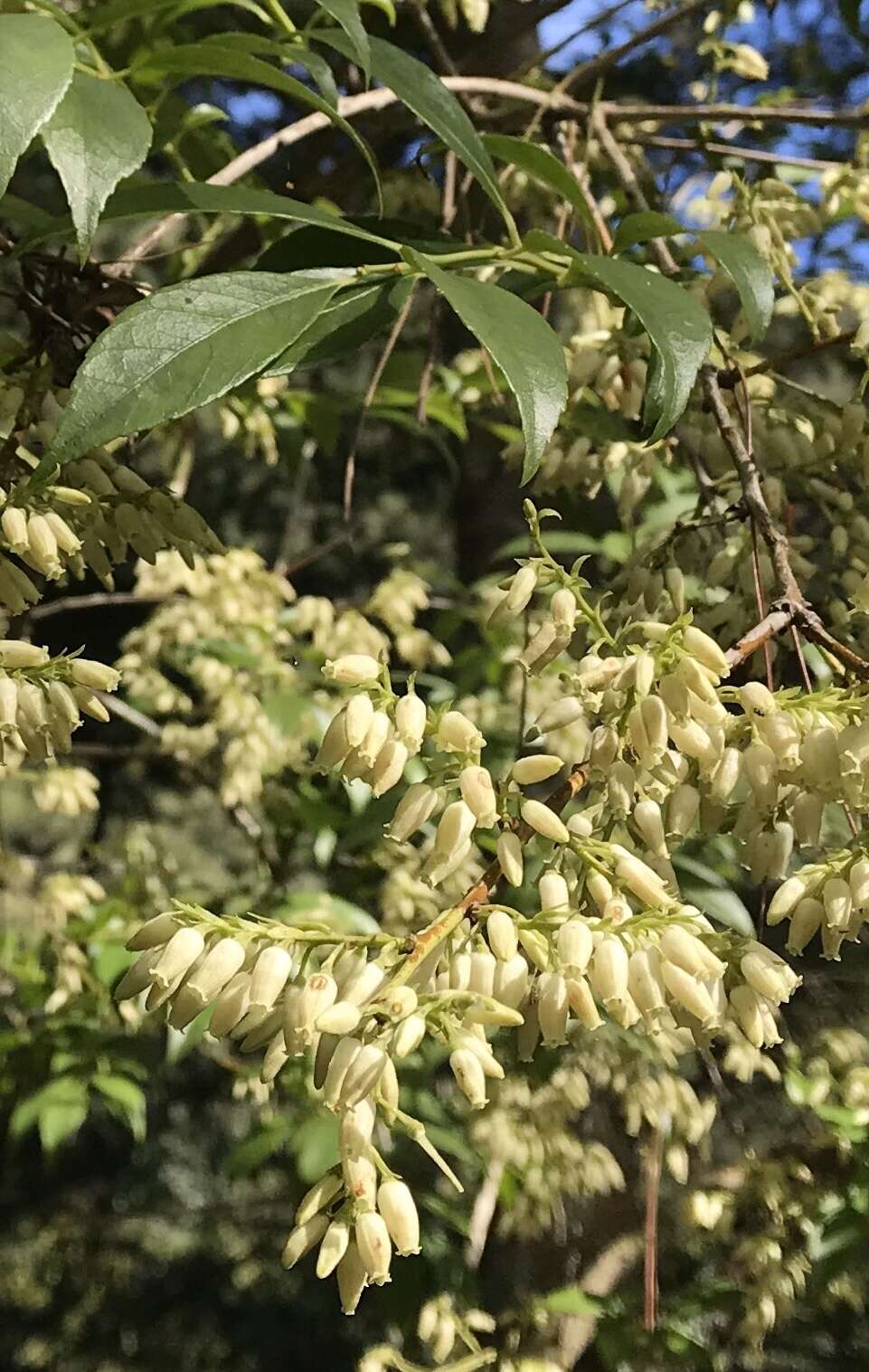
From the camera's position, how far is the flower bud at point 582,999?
0.46 meters

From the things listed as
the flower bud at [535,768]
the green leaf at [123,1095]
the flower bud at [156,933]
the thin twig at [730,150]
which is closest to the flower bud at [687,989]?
the flower bud at [535,768]

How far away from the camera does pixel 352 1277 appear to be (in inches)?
18.0

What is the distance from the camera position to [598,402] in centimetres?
114

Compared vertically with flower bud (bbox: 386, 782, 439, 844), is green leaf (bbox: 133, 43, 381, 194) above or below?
above

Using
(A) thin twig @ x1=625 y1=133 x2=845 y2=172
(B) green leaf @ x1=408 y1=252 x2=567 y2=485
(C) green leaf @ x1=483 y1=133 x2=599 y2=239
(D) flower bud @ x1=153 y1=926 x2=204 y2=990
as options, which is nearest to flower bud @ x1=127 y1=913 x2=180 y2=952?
(D) flower bud @ x1=153 y1=926 x2=204 y2=990

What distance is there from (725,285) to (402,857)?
40.5 inches

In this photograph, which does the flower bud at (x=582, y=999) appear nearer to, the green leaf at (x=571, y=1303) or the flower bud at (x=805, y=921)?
the flower bud at (x=805, y=921)

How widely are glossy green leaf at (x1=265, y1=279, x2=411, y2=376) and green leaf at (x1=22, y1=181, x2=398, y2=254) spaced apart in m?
0.03

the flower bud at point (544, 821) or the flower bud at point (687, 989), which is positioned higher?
the flower bud at point (544, 821)

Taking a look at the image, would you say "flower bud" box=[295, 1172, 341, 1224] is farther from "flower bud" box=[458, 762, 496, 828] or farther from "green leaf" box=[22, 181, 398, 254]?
"green leaf" box=[22, 181, 398, 254]

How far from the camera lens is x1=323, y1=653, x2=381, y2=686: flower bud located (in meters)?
0.52

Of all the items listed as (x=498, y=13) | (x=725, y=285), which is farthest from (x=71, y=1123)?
(x=498, y=13)

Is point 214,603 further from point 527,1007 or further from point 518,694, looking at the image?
point 527,1007

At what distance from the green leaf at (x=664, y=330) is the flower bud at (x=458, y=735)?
0.17 metres
